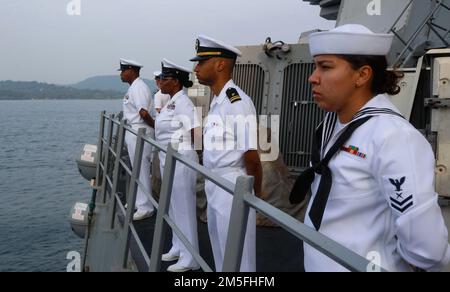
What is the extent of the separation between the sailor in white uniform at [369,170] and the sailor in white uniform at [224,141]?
3.41 ft

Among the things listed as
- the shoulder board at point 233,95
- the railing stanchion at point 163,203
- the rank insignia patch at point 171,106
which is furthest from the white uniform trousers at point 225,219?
the rank insignia patch at point 171,106

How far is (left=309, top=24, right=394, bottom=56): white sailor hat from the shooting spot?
4.68 ft

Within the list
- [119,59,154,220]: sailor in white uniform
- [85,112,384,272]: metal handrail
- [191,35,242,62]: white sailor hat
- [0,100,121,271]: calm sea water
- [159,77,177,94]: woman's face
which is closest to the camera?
[85,112,384,272]: metal handrail

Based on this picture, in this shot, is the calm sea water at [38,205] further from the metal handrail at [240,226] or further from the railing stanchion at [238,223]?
the railing stanchion at [238,223]

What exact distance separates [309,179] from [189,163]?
0.59 metres

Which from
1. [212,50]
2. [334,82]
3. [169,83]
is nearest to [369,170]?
[334,82]

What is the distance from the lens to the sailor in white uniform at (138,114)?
A: 482cm

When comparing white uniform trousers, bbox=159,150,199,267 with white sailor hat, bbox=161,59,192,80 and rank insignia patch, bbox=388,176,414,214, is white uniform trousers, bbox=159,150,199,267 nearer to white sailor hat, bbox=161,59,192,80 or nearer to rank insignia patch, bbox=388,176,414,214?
white sailor hat, bbox=161,59,192,80

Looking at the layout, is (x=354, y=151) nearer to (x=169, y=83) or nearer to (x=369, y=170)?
(x=369, y=170)

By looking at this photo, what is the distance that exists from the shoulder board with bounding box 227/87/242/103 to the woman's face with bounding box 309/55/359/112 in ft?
3.85

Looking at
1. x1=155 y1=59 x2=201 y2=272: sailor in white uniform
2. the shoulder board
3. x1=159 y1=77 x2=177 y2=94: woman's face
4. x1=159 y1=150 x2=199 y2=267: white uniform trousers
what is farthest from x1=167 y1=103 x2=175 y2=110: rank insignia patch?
the shoulder board
